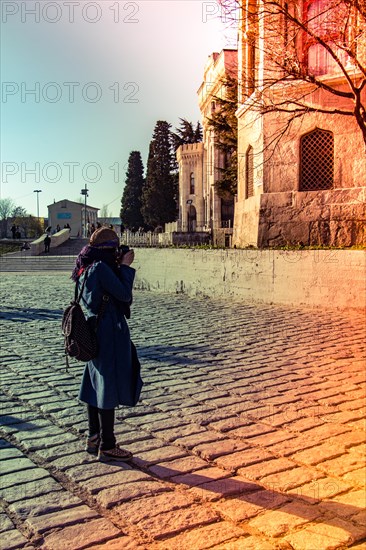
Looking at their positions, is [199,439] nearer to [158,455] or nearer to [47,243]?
[158,455]

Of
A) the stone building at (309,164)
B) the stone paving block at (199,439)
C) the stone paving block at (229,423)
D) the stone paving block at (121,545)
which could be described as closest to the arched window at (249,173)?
the stone building at (309,164)

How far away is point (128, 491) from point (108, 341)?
3.33ft

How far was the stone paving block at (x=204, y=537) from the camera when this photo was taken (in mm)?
2939

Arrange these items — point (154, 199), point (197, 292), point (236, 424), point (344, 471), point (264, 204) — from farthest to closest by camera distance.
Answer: point (154, 199) < point (264, 204) < point (197, 292) < point (236, 424) < point (344, 471)

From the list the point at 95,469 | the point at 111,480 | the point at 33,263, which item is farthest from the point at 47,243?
the point at 111,480

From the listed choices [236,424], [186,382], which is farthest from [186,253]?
[236,424]

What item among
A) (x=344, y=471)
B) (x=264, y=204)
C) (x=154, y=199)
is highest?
(x=154, y=199)

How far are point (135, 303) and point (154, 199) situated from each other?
5198cm

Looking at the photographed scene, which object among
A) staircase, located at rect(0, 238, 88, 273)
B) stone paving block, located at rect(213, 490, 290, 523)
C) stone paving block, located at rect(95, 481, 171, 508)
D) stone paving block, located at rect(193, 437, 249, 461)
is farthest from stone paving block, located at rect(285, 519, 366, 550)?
staircase, located at rect(0, 238, 88, 273)

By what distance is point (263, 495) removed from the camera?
11.6 feet

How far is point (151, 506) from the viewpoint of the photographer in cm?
335

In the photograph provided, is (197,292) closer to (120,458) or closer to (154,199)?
(120,458)

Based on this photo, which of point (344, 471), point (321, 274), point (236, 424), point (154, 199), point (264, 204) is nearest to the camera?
point (344, 471)

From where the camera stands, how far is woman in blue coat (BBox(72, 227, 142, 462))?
3955mm
